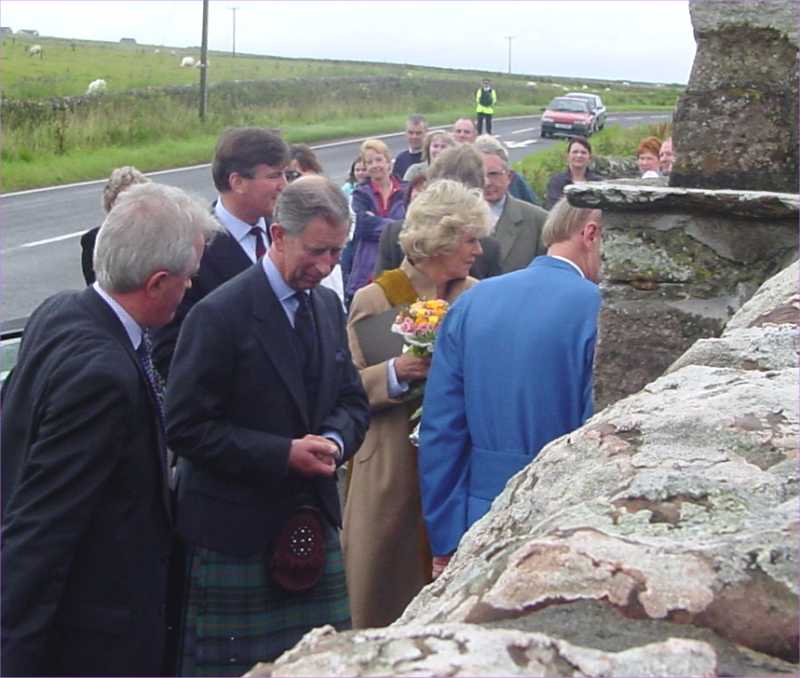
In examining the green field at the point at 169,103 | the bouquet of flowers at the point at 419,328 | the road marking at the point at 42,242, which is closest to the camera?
the bouquet of flowers at the point at 419,328

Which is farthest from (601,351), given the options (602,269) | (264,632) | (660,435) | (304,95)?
(304,95)

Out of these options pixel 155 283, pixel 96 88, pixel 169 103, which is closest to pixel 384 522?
pixel 155 283

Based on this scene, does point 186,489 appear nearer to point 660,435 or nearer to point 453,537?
point 453,537

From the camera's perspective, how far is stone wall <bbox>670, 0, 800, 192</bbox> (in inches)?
123

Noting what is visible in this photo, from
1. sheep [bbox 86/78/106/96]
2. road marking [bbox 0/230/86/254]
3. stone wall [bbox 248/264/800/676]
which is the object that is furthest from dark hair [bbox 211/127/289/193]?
sheep [bbox 86/78/106/96]

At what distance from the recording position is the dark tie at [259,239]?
4953 mm

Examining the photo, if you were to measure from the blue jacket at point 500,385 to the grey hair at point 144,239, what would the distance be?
959 mm

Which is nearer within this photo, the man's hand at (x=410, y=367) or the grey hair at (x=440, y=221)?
the man's hand at (x=410, y=367)

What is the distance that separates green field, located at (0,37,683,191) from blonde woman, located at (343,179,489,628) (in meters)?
7.11

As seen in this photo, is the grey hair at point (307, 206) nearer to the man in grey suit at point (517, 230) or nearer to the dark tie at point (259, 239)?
the dark tie at point (259, 239)

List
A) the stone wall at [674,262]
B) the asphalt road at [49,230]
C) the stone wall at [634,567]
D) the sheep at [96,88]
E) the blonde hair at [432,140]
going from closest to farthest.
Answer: the stone wall at [634,567] < the stone wall at [674,262] < the blonde hair at [432,140] < the asphalt road at [49,230] < the sheep at [96,88]

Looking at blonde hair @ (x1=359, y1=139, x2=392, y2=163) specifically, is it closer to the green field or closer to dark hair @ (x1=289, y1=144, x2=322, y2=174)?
dark hair @ (x1=289, y1=144, x2=322, y2=174)

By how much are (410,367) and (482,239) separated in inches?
49.1

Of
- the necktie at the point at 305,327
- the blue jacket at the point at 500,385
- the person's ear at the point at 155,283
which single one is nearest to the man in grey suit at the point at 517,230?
the blue jacket at the point at 500,385
